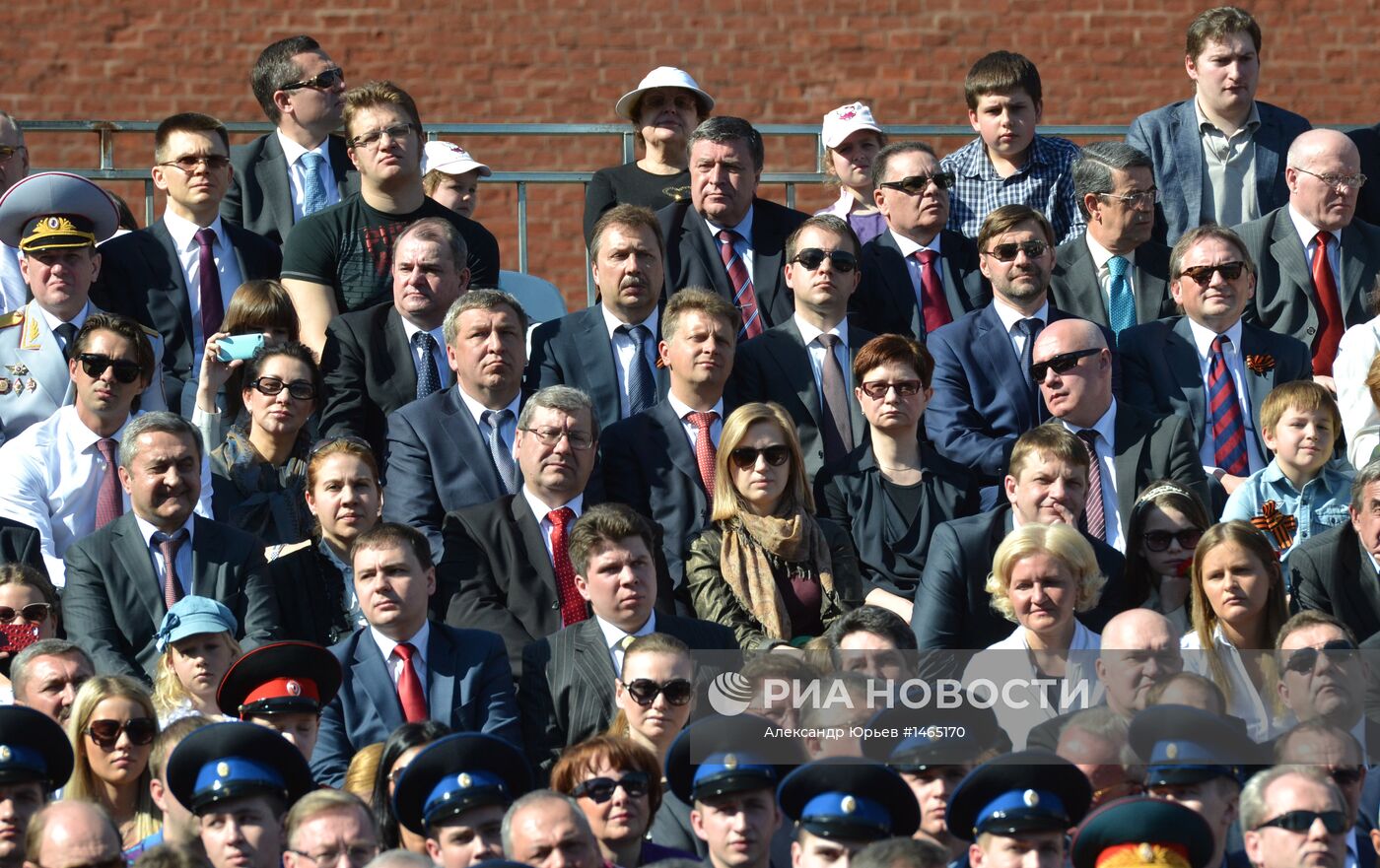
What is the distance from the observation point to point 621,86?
16234 millimetres

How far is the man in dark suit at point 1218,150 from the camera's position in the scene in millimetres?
13344

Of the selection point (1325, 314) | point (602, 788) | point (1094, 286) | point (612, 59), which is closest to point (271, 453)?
point (602, 788)

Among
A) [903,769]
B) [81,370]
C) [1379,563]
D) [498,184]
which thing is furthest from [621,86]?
[903,769]

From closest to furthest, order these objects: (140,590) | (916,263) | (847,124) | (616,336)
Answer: (140,590), (616,336), (916,263), (847,124)

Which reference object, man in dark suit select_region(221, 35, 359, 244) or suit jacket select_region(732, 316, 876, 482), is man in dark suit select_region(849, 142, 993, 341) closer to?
suit jacket select_region(732, 316, 876, 482)

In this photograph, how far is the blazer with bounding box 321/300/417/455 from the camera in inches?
444

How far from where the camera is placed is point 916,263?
40.4 feet

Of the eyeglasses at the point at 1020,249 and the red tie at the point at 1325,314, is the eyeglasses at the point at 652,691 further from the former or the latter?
the red tie at the point at 1325,314

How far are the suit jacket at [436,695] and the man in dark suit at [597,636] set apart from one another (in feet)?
0.42

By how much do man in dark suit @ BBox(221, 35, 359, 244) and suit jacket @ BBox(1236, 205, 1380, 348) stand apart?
4.26 m

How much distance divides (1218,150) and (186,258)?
508 cm

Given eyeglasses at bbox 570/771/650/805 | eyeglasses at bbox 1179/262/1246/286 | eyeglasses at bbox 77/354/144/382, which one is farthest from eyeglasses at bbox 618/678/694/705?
eyeglasses at bbox 1179/262/1246/286

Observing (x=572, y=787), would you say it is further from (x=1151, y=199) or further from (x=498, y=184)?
(x=498, y=184)

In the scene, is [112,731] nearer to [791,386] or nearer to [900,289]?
[791,386]
